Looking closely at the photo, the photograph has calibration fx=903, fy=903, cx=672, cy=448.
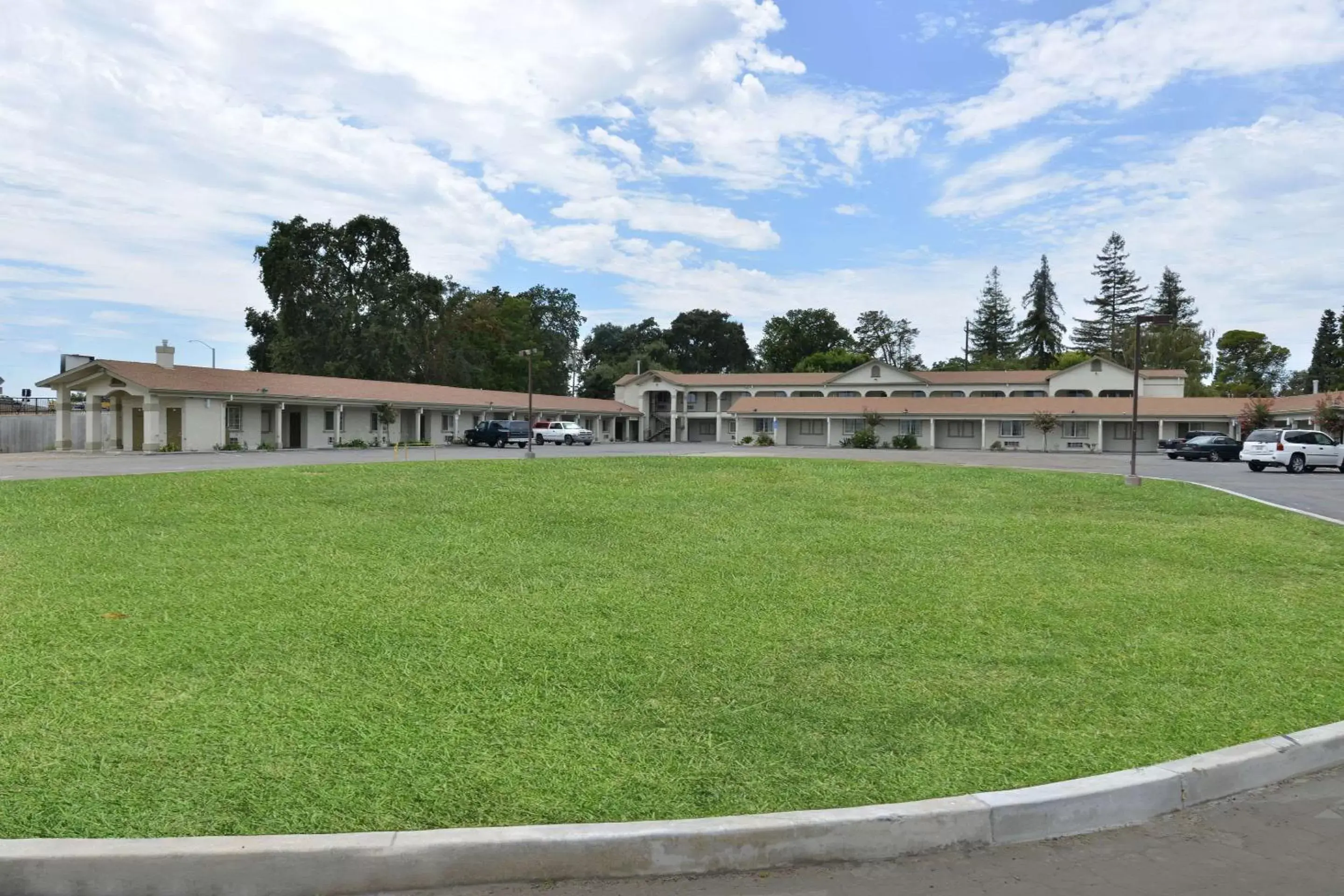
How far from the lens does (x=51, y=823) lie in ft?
12.4

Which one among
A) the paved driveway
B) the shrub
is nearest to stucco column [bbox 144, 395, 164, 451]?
the shrub

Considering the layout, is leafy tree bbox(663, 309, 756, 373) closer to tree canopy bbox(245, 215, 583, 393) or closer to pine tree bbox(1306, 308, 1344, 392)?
tree canopy bbox(245, 215, 583, 393)

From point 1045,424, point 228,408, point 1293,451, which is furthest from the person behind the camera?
point 1045,424

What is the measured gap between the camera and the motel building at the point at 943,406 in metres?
57.3

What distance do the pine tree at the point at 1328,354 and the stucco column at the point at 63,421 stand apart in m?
97.3

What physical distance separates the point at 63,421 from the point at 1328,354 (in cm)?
10773

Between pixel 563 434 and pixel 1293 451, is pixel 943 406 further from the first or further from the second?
pixel 1293 451

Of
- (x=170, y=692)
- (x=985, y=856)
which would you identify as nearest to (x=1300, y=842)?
(x=985, y=856)

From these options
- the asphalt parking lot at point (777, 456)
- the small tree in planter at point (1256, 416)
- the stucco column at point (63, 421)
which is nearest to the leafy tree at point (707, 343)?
→ the asphalt parking lot at point (777, 456)

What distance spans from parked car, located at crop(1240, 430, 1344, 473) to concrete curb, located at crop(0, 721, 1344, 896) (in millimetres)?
33616

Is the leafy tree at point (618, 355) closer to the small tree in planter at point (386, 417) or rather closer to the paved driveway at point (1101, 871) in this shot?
the small tree in planter at point (386, 417)

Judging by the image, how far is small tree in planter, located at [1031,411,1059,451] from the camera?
57469 millimetres

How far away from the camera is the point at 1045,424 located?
57.7 m

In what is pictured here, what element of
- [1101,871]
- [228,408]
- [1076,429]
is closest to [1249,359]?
[1076,429]
